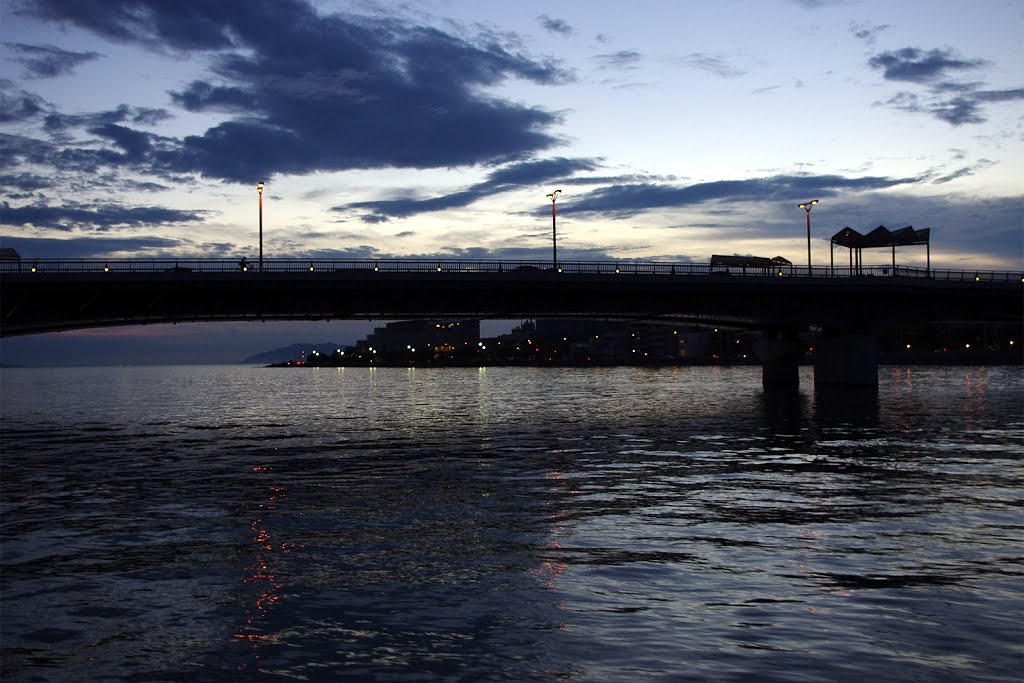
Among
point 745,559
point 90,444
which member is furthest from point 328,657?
point 90,444

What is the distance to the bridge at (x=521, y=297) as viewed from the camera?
222 ft

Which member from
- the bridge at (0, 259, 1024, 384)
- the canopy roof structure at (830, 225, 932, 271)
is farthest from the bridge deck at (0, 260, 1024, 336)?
the canopy roof structure at (830, 225, 932, 271)

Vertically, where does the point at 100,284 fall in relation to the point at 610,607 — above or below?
above

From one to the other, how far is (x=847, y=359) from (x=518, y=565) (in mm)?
87514

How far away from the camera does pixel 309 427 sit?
59.9m

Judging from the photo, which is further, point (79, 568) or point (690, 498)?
point (690, 498)

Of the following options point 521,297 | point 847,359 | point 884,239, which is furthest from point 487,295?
point 884,239

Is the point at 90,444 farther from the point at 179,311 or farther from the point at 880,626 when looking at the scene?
the point at 880,626

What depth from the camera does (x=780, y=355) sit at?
106 m

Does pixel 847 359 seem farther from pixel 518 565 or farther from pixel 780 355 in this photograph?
pixel 518 565

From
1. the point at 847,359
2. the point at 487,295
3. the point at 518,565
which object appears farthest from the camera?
the point at 847,359

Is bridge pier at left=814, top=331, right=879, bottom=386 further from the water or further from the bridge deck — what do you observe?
the water

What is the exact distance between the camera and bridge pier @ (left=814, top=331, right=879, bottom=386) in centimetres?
9662

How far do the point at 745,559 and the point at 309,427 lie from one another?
4526 cm
